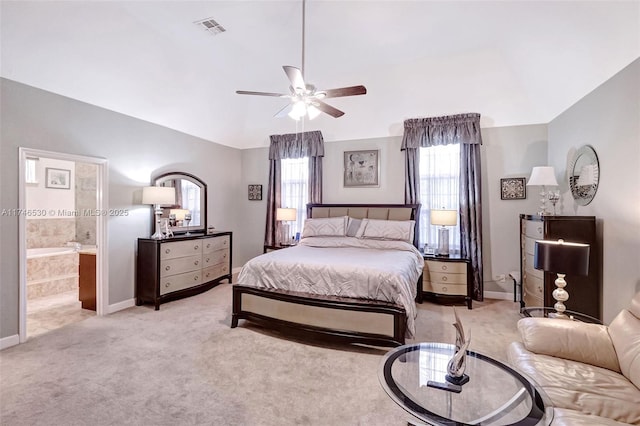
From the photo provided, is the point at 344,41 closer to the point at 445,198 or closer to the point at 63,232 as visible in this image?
the point at 445,198

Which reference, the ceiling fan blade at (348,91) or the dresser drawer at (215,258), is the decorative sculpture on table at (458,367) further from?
the dresser drawer at (215,258)

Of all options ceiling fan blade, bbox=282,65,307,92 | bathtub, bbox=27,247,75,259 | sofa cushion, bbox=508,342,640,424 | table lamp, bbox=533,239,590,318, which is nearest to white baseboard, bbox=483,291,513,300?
table lamp, bbox=533,239,590,318

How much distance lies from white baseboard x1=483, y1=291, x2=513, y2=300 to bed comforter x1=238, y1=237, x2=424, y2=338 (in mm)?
1663

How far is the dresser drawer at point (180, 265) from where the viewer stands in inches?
166

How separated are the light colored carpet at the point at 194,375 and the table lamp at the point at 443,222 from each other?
118 cm

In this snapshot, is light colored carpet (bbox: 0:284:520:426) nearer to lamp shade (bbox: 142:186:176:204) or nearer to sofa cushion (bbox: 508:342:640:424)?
sofa cushion (bbox: 508:342:640:424)

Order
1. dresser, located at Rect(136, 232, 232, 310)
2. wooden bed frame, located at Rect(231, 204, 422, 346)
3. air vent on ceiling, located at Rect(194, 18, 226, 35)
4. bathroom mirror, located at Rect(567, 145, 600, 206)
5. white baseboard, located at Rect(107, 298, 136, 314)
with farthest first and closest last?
dresser, located at Rect(136, 232, 232, 310), white baseboard, located at Rect(107, 298, 136, 314), air vent on ceiling, located at Rect(194, 18, 226, 35), bathroom mirror, located at Rect(567, 145, 600, 206), wooden bed frame, located at Rect(231, 204, 422, 346)

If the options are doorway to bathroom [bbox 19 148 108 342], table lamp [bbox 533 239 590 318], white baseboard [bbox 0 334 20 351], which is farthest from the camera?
doorway to bathroom [bbox 19 148 108 342]

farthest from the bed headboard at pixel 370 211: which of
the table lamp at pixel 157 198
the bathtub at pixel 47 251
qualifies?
the bathtub at pixel 47 251

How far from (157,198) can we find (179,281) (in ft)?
4.25

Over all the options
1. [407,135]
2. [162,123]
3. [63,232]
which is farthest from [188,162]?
[407,135]

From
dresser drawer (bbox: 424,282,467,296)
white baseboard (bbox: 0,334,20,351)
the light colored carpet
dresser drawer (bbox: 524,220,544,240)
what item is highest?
dresser drawer (bbox: 524,220,544,240)

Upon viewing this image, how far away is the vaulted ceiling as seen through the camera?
277cm

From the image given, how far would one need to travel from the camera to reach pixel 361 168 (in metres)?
5.37
